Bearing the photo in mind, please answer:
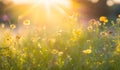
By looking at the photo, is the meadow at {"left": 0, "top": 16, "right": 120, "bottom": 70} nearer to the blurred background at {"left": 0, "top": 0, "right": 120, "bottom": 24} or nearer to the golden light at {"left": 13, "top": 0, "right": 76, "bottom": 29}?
the golden light at {"left": 13, "top": 0, "right": 76, "bottom": 29}

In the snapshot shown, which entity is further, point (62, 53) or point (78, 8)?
point (78, 8)

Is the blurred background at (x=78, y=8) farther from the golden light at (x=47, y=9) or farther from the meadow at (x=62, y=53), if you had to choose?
the meadow at (x=62, y=53)

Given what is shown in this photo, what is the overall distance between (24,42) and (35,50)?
1.40ft

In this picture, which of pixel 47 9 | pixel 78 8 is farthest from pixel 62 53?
pixel 78 8

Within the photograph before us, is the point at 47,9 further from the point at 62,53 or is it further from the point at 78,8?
the point at 62,53

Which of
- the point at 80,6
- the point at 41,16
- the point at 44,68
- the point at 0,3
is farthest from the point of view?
the point at 0,3

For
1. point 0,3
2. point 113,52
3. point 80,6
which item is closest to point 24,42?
point 113,52

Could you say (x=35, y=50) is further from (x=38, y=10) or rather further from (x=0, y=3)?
(x=0, y=3)

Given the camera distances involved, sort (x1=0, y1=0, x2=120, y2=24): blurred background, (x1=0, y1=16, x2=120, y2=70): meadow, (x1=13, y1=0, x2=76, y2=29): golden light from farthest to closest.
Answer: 1. (x1=0, y1=0, x2=120, y2=24): blurred background
2. (x1=13, y1=0, x2=76, y2=29): golden light
3. (x1=0, y1=16, x2=120, y2=70): meadow

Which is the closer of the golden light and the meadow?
the meadow

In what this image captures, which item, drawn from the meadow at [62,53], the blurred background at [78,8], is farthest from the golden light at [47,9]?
the meadow at [62,53]

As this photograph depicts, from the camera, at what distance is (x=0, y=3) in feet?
49.1

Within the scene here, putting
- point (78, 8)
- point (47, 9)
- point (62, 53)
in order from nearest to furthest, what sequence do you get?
1. point (62, 53)
2. point (47, 9)
3. point (78, 8)

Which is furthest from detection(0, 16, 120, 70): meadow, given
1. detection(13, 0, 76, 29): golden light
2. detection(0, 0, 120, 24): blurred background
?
detection(0, 0, 120, 24): blurred background
